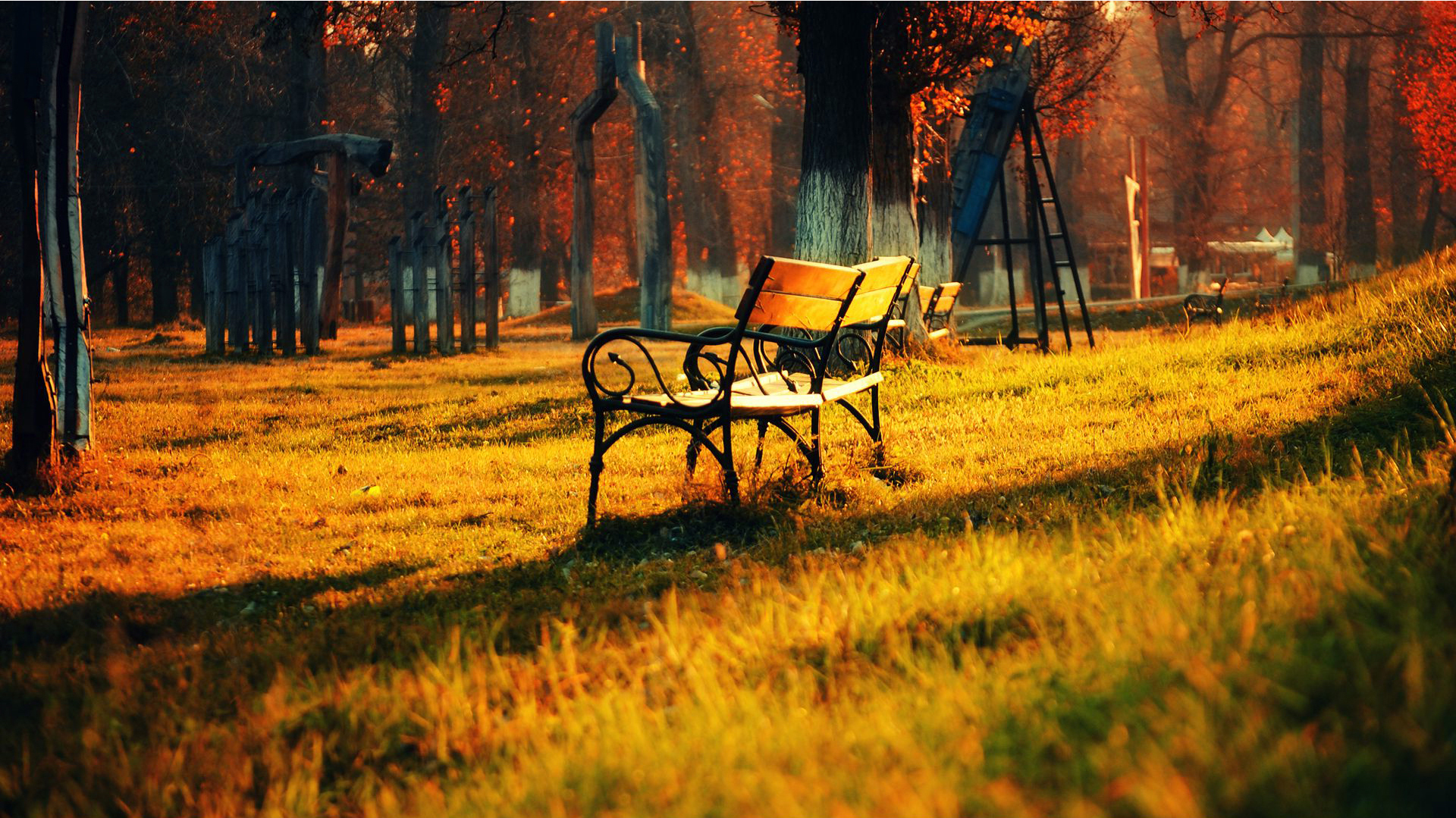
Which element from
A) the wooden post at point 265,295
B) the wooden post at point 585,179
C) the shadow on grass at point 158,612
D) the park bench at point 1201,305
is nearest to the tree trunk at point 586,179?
the wooden post at point 585,179

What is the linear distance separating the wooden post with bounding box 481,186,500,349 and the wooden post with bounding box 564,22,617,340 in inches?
5.4

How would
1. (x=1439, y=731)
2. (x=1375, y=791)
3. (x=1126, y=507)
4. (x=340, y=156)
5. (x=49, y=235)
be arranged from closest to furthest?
1. (x=1375, y=791)
2. (x=1439, y=731)
3. (x=1126, y=507)
4. (x=49, y=235)
5. (x=340, y=156)

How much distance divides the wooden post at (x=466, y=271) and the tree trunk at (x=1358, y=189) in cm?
2398

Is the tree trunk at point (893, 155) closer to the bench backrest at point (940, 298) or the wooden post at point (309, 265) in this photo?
A: the bench backrest at point (940, 298)

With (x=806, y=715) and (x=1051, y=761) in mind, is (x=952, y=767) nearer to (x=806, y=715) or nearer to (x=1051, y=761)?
(x=1051, y=761)

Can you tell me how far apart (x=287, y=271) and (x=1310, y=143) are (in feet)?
97.9

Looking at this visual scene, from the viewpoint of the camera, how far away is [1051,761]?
2.43 m

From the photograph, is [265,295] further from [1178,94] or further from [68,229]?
[1178,94]

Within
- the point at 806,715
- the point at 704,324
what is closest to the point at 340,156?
the point at 704,324

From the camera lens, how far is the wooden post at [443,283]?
680 inches

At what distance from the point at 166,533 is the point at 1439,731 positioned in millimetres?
5428

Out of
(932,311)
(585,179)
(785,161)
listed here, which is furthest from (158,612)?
(785,161)

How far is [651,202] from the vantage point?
19094 millimetres

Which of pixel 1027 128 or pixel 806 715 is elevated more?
pixel 1027 128
